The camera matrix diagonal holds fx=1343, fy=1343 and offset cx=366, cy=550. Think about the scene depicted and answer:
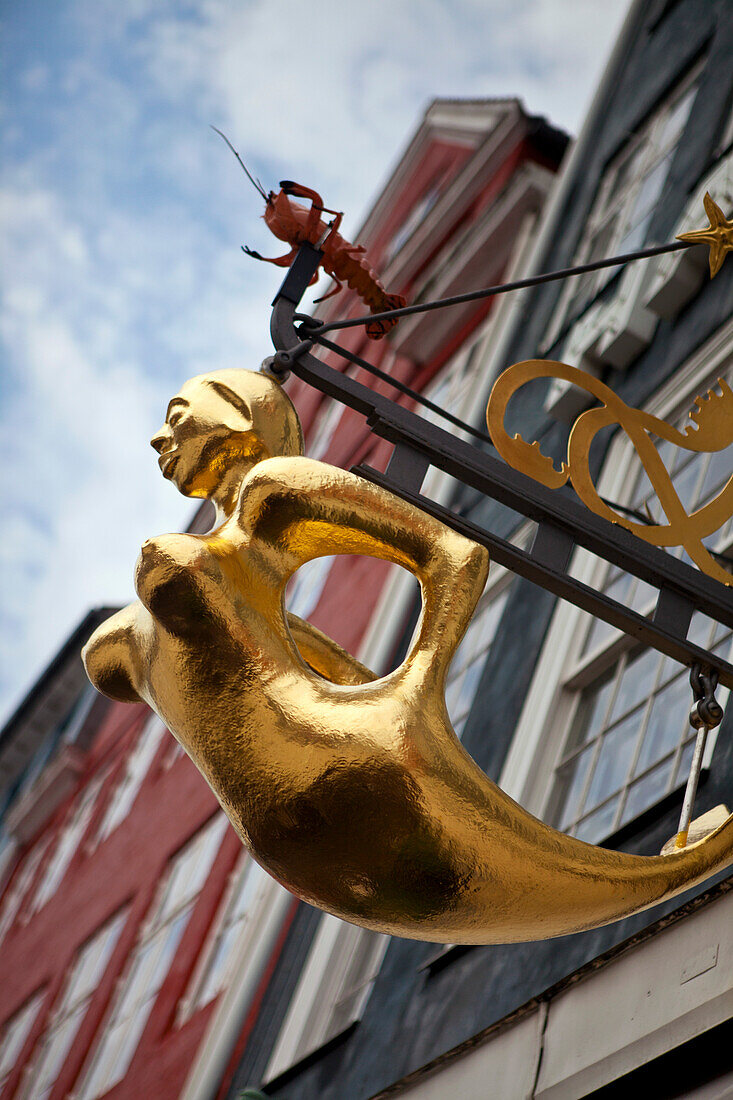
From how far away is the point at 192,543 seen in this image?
288cm

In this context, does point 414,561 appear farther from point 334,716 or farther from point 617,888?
point 617,888

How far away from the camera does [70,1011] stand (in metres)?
13.2

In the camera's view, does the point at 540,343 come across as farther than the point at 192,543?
Yes

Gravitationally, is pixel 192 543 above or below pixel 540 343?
below

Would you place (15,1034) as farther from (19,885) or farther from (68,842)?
(19,885)

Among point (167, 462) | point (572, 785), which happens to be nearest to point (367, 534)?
point (167, 462)

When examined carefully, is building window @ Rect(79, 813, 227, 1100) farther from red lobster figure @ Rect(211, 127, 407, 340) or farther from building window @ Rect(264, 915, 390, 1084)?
red lobster figure @ Rect(211, 127, 407, 340)

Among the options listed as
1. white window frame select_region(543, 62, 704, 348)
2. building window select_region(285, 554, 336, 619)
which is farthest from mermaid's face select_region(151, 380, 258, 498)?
building window select_region(285, 554, 336, 619)

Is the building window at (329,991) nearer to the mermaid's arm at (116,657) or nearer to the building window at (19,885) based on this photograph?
the mermaid's arm at (116,657)

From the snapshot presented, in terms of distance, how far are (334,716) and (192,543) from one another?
501mm

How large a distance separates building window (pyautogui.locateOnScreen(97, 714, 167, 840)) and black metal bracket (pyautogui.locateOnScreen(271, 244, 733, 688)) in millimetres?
12490

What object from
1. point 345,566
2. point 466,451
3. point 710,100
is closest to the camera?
point 466,451

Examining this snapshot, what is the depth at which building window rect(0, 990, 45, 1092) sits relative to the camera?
46.8 feet

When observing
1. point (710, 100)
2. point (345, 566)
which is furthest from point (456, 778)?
point (345, 566)
